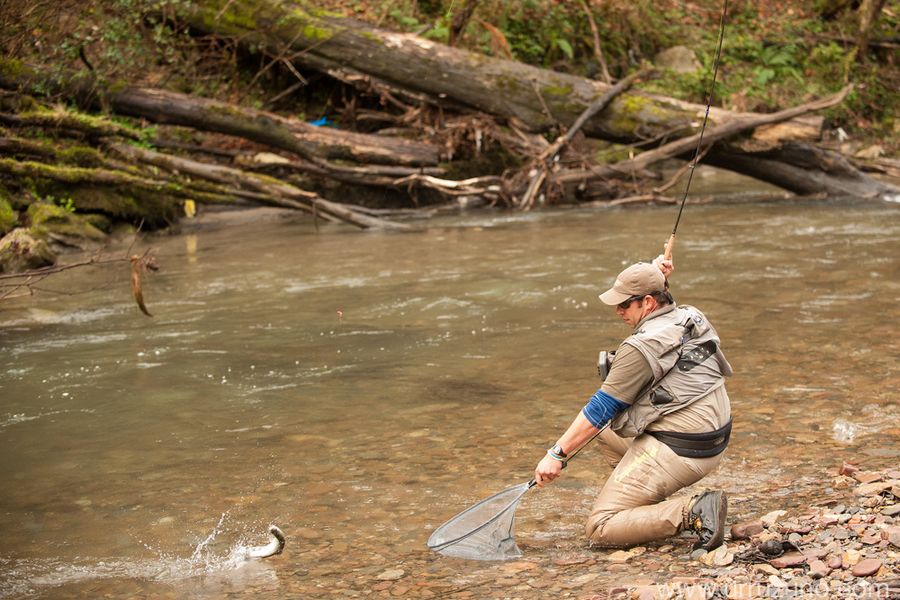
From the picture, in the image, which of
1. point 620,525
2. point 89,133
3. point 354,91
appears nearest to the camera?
point 620,525

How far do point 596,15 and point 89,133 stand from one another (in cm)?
1235

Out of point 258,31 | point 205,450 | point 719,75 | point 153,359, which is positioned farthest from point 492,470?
point 719,75

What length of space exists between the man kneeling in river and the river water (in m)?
0.22

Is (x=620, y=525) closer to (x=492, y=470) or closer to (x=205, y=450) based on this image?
(x=492, y=470)

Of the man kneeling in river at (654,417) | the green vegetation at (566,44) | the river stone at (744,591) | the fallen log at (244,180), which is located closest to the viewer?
the river stone at (744,591)

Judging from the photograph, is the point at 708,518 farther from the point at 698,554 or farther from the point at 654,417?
the point at 654,417

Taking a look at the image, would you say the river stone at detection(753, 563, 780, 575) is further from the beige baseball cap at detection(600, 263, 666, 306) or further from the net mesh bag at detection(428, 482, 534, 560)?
the beige baseball cap at detection(600, 263, 666, 306)

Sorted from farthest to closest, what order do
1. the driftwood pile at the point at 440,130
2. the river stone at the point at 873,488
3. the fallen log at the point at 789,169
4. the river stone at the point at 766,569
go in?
the fallen log at the point at 789,169 < the driftwood pile at the point at 440,130 < the river stone at the point at 873,488 < the river stone at the point at 766,569

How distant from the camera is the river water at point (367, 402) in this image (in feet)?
15.7

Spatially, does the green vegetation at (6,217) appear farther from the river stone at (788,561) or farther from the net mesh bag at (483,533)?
the river stone at (788,561)

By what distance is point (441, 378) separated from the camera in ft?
24.6

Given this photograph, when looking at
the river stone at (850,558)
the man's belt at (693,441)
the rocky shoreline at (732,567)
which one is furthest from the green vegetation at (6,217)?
the river stone at (850,558)

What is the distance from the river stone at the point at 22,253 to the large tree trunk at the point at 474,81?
19.1ft

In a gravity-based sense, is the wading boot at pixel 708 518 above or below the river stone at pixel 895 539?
below
